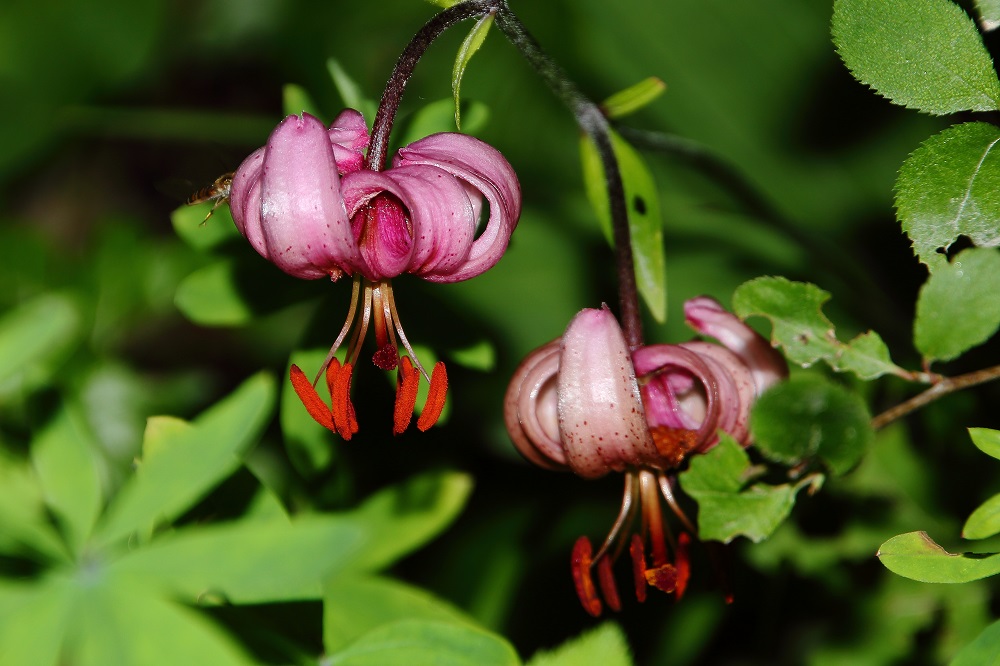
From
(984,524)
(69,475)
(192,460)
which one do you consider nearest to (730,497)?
(984,524)

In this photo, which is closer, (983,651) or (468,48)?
(983,651)

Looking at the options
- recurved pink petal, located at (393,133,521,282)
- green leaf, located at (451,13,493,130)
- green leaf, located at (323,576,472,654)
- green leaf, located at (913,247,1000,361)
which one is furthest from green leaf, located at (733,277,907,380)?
green leaf, located at (323,576,472,654)

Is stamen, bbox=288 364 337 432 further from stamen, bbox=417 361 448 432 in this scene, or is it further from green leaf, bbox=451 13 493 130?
green leaf, bbox=451 13 493 130

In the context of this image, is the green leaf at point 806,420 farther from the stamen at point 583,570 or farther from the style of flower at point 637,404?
the stamen at point 583,570

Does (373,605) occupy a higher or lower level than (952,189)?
lower

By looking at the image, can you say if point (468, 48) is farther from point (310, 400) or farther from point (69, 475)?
point (69, 475)

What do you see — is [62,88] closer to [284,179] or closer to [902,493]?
[284,179]
